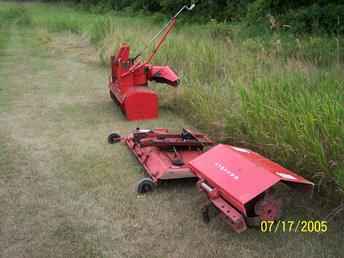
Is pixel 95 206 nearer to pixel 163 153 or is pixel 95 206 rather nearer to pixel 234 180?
pixel 163 153

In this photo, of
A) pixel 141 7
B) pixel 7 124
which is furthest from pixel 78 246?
pixel 141 7

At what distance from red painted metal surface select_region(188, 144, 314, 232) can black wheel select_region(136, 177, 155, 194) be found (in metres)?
0.53

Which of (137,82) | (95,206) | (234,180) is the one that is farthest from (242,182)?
(137,82)

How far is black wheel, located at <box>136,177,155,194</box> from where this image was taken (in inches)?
146

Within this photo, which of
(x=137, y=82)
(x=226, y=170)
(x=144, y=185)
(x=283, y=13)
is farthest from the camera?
(x=283, y=13)

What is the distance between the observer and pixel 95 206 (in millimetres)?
3547

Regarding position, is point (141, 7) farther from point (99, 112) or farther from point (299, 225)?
point (299, 225)

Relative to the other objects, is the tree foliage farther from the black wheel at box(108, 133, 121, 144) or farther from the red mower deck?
the black wheel at box(108, 133, 121, 144)

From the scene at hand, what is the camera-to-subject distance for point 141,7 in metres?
24.5

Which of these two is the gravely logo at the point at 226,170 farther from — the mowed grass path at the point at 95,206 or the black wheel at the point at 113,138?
the black wheel at the point at 113,138

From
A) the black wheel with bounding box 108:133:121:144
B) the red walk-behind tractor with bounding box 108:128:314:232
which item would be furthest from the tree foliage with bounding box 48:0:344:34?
Answer: the red walk-behind tractor with bounding box 108:128:314:232

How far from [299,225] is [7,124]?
12.6 ft
